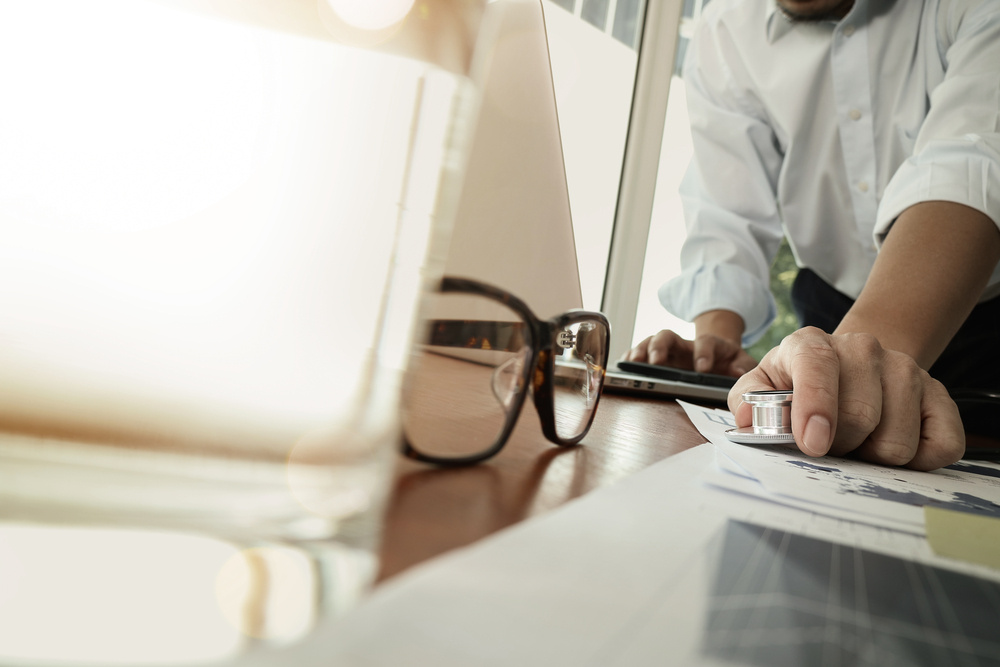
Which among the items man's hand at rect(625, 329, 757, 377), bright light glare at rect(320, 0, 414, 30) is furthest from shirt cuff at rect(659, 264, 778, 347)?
bright light glare at rect(320, 0, 414, 30)

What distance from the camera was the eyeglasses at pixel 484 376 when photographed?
0.23m

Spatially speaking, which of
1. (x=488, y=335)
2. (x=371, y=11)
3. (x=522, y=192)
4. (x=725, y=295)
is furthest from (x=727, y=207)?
(x=371, y=11)

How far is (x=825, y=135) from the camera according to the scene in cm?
97

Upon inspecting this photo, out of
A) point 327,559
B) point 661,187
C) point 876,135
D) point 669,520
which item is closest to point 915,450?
point 669,520

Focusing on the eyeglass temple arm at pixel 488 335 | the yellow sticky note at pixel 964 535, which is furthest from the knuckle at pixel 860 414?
the eyeglass temple arm at pixel 488 335

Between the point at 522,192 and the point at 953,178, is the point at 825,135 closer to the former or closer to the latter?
the point at 953,178

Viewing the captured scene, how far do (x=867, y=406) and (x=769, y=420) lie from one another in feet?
0.18

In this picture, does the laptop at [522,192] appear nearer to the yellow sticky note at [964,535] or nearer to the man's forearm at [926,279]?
the man's forearm at [926,279]

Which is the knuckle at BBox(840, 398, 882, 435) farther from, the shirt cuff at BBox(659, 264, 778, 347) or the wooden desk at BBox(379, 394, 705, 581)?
the shirt cuff at BBox(659, 264, 778, 347)

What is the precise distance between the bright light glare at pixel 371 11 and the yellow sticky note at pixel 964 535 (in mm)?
216

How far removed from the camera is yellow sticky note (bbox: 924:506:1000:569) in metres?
0.19

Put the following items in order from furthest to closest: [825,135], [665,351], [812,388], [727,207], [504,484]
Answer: [727,207]
[825,135]
[665,351]
[812,388]
[504,484]

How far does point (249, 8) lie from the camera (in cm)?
13

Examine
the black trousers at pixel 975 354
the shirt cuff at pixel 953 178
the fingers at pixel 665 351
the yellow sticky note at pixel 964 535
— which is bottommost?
the yellow sticky note at pixel 964 535
